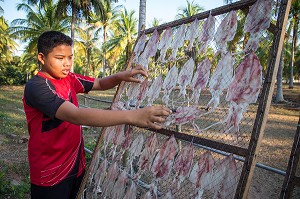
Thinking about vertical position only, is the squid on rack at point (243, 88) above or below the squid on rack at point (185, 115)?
above

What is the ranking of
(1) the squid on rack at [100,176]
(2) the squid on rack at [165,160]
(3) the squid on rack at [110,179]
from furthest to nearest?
1. (1) the squid on rack at [100,176]
2. (3) the squid on rack at [110,179]
3. (2) the squid on rack at [165,160]

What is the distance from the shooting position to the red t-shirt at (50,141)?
1.61 metres

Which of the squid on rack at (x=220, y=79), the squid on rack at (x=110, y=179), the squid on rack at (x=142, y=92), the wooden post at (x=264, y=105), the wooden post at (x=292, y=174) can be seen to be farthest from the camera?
the squid on rack at (x=110, y=179)

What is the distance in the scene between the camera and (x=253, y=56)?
1224 millimetres

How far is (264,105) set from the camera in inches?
42.5

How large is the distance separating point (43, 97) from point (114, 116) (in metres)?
0.50

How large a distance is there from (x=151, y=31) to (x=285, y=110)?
46.2ft

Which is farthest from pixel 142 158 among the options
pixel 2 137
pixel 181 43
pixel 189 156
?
pixel 2 137

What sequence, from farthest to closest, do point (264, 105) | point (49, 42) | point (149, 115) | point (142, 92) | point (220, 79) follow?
1. point (142, 92)
2. point (49, 42)
3. point (220, 79)
4. point (149, 115)
5. point (264, 105)

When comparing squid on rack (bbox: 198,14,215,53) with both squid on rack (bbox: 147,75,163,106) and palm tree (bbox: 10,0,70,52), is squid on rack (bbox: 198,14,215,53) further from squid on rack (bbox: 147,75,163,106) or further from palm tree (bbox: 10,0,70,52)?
palm tree (bbox: 10,0,70,52)

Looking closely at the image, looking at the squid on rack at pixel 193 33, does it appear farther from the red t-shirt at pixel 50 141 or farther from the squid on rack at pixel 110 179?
the squid on rack at pixel 110 179

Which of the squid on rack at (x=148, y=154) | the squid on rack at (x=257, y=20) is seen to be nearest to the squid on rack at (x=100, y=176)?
the squid on rack at (x=148, y=154)

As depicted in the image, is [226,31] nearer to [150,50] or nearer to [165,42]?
[165,42]

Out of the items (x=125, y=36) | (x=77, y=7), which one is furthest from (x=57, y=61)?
(x=125, y=36)
